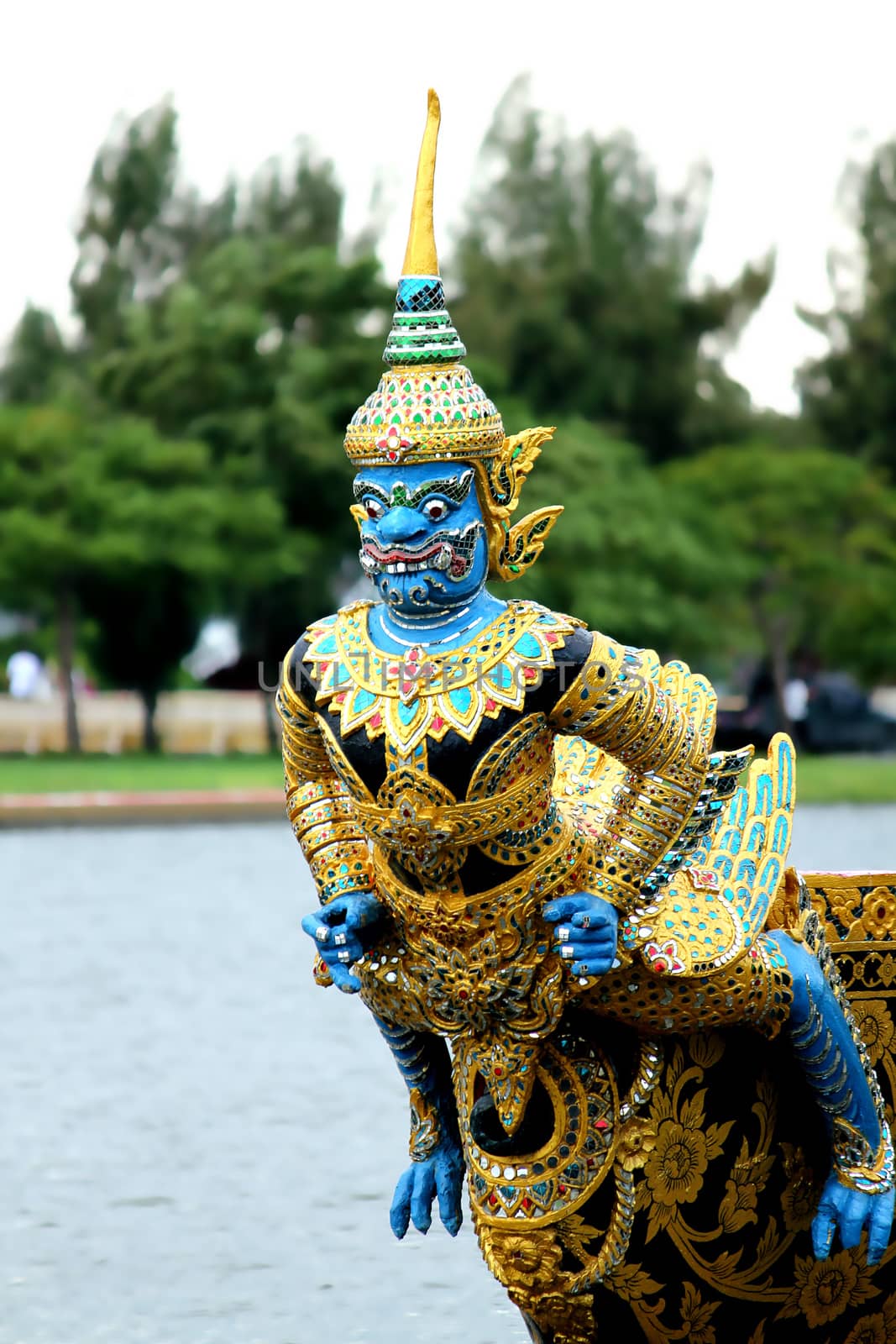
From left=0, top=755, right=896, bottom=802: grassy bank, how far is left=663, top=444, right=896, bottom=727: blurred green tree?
2678 millimetres

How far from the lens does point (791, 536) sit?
27.2m

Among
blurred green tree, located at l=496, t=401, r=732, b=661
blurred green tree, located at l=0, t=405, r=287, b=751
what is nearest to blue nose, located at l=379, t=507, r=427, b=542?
blurred green tree, located at l=0, t=405, r=287, b=751

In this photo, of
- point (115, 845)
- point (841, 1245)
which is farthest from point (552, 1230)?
point (115, 845)

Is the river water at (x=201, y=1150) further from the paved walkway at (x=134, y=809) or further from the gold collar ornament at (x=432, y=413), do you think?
the paved walkway at (x=134, y=809)

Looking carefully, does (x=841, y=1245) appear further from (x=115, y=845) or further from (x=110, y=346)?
(x=110, y=346)

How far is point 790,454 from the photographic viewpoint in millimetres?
28703

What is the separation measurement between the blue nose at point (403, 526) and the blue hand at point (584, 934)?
61 centimetres

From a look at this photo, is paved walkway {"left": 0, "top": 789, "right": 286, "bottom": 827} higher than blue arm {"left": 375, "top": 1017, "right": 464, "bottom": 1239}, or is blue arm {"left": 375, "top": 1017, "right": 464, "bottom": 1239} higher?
blue arm {"left": 375, "top": 1017, "right": 464, "bottom": 1239}

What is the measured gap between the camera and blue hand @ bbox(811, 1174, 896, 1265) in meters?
3.84

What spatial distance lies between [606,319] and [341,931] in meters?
32.1

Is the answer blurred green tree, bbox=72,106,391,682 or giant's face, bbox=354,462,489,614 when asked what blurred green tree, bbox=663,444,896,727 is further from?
giant's face, bbox=354,462,489,614

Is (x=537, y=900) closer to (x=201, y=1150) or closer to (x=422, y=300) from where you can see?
(x=422, y=300)

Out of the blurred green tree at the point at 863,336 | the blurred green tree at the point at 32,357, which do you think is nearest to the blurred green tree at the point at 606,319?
the blurred green tree at the point at 863,336

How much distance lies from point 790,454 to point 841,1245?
25348 millimetres
